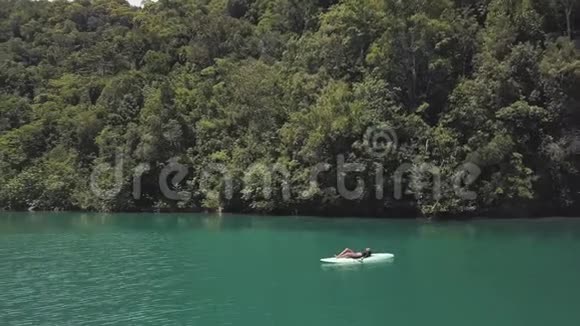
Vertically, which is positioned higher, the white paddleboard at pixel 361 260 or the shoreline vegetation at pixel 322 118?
the shoreline vegetation at pixel 322 118

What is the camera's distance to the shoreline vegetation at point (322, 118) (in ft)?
135

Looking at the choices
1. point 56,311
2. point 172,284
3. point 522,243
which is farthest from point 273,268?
point 522,243

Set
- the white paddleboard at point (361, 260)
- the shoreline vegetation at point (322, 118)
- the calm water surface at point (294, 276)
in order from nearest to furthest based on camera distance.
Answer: the calm water surface at point (294, 276)
the white paddleboard at point (361, 260)
the shoreline vegetation at point (322, 118)

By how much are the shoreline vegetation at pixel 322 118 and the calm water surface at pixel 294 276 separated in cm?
490

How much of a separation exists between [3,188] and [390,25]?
129 feet

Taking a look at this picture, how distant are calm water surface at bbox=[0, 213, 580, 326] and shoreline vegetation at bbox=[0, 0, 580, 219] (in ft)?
16.1

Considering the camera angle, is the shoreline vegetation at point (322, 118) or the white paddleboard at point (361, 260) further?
the shoreline vegetation at point (322, 118)

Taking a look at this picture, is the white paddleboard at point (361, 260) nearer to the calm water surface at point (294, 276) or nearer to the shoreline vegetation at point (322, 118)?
the calm water surface at point (294, 276)

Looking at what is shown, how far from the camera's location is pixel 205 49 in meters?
65.2

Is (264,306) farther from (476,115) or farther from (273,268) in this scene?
(476,115)

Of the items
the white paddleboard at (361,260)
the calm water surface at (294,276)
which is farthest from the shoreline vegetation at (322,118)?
the white paddleboard at (361,260)

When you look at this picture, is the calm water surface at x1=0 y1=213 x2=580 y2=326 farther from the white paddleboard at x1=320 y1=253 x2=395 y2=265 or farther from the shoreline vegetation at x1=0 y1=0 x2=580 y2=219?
the shoreline vegetation at x1=0 y1=0 x2=580 y2=219

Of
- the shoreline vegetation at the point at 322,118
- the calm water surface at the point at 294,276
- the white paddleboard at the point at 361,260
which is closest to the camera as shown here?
the calm water surface at the point at 294,276

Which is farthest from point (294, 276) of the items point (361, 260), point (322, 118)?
point (322, 118)
